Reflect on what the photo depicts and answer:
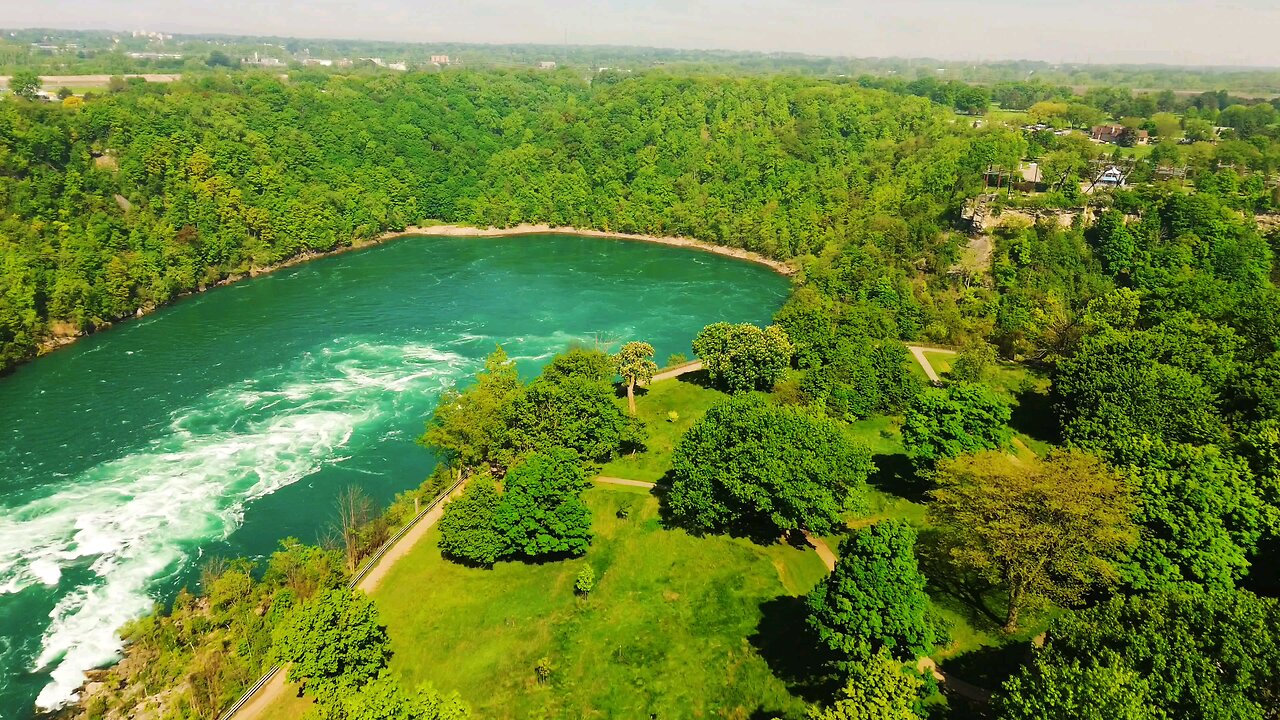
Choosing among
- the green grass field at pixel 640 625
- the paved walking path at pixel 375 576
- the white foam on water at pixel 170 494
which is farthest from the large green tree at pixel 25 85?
the green grass field at pixel 640 625

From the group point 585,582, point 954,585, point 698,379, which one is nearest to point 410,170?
point 698,379

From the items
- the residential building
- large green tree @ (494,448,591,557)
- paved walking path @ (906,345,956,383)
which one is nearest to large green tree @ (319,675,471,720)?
large green tree @ (494,448,591,557)

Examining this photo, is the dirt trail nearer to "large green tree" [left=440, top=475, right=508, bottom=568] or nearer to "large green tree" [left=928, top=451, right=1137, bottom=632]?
"large green tree" [left=928, top=451, right=1137, bottom=632]

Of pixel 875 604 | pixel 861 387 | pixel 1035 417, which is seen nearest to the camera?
pixel 875 604

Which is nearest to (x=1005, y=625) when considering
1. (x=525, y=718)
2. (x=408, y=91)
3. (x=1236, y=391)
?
(x=525, y=718)

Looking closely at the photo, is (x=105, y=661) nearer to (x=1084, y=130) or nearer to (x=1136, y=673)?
(x=1136, y=673)

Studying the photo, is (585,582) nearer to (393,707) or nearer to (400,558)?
(400,558)
